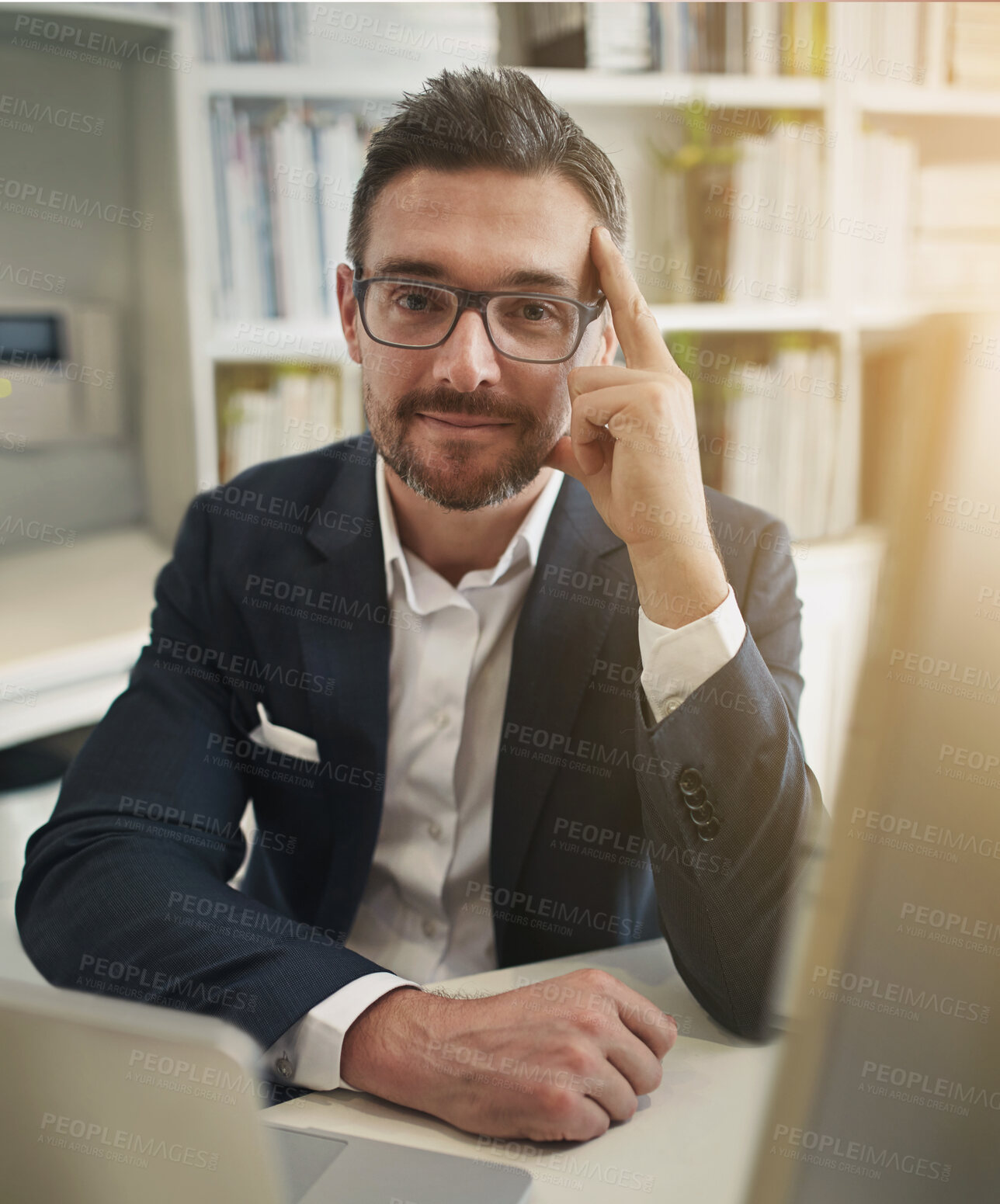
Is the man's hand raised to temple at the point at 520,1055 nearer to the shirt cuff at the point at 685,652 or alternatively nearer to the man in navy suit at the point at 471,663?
the man in navy suit at the point at 471,663

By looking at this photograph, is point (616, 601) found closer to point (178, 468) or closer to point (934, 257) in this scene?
point (178, 468)

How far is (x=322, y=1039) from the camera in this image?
82 cm

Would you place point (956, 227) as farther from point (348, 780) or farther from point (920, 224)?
point (348, 780)

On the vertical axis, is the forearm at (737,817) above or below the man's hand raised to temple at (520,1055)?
above

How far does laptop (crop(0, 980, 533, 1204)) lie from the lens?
40 centimetres

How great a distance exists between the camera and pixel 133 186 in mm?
2158

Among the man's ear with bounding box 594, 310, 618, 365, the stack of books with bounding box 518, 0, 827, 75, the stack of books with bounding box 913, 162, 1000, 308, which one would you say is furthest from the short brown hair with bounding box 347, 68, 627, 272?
the stack of books with bounding box 913, 162, 1000, 308

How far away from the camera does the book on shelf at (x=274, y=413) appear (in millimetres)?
2174

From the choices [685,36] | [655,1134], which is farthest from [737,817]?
[685,36]

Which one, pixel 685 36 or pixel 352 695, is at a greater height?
pixel 685 36

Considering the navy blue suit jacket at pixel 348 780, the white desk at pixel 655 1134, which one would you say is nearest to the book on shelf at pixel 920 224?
the navy blue suit jacket at pixel 348 780

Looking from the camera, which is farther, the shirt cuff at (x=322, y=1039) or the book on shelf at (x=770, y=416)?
the book on shelf at (x=770, y=416)

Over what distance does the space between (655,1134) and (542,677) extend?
21.2 inches

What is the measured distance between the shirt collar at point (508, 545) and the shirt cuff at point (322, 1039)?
0.51 m
